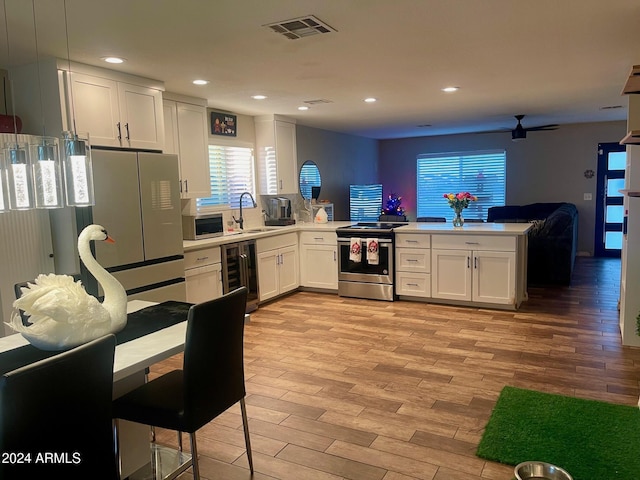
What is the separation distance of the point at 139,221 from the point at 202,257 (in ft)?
3.15

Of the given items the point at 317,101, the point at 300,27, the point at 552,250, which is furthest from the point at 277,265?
the point at 552,250

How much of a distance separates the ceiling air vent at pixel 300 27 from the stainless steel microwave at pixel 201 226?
99.0 inches

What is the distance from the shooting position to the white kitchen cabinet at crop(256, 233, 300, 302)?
550 centimetres

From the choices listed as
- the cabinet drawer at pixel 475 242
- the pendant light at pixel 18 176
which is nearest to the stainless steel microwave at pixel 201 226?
the cabinet drawer at pixel 475 242

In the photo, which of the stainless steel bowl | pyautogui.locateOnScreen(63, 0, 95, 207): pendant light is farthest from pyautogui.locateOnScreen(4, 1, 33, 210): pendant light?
the stainless steel bowl

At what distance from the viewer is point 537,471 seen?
2.12m

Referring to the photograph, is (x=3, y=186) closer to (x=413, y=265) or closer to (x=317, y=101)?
(x=317, y=101)

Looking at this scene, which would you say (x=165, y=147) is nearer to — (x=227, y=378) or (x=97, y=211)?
(x=97, y=211)

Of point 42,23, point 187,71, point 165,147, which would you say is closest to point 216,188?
point 165,147

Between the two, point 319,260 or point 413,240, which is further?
point 319,260

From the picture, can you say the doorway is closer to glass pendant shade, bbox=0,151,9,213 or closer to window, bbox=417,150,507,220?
window, bbox=417,150,507,220

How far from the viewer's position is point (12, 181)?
189 cm

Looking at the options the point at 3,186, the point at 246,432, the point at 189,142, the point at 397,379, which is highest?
the point at 189,142

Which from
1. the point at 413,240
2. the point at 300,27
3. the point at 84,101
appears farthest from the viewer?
the point at 413,240
